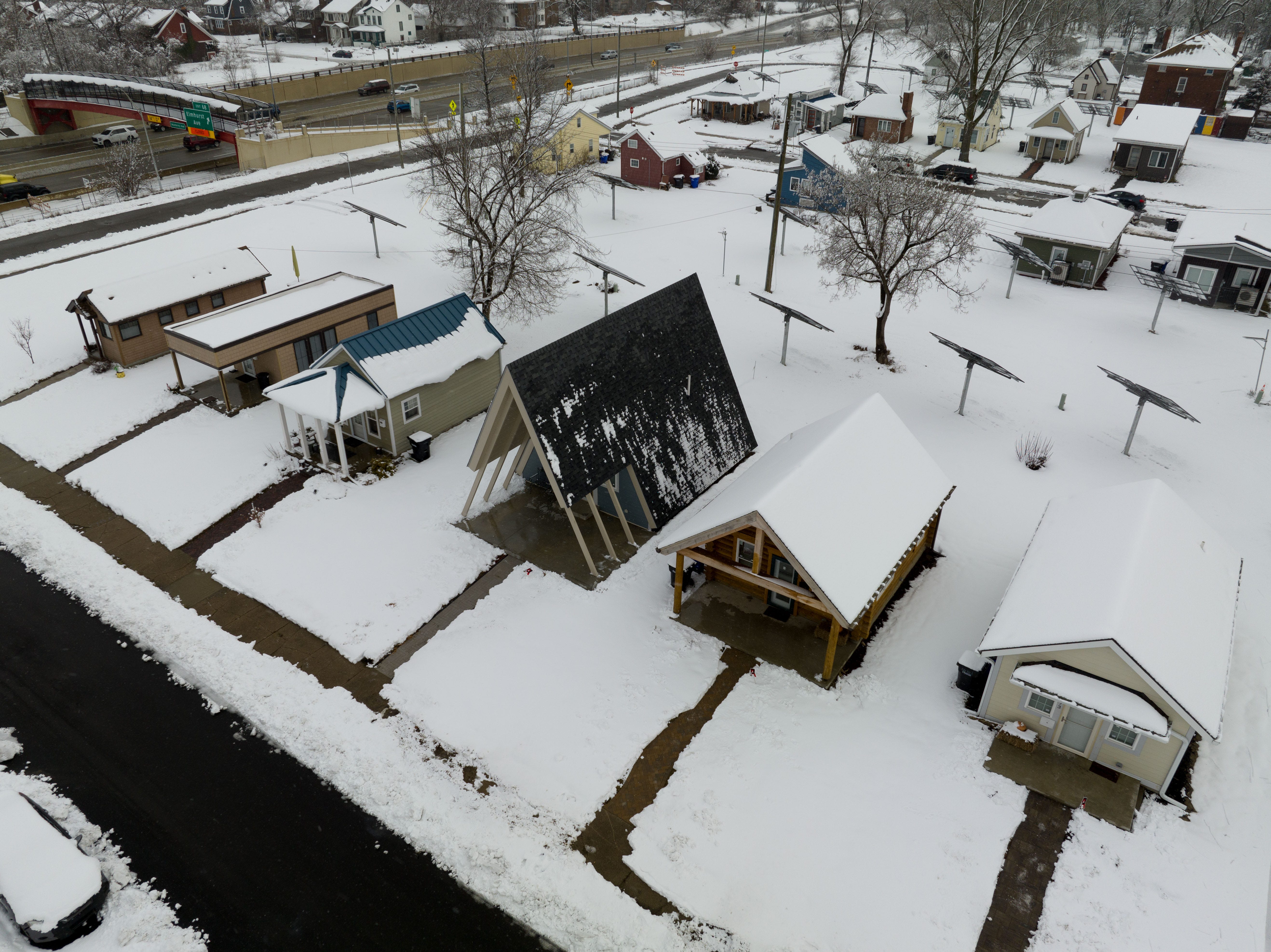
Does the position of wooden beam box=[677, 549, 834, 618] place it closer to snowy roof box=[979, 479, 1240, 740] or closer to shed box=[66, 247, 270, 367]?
snowy roof box=[979, 479, 1240, 740]

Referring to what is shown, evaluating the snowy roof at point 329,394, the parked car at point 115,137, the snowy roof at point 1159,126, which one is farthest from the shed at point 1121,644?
the parked car at point 115,137

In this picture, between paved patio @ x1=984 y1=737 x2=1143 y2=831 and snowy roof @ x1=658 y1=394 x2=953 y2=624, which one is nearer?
paved patio @ x1=984 y1=737 x2=1143 y2=831

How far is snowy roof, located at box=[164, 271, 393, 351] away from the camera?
2923 centimetres

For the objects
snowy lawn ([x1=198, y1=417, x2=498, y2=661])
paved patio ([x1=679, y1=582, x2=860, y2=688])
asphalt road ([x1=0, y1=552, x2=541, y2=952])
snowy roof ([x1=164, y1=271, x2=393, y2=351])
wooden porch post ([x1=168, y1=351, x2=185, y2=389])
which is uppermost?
snowy roof ([x1=164, y1=271, x2=393, y2=351])

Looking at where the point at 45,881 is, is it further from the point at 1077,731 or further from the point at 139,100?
the point at 139,100

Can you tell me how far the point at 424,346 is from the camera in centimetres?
2788

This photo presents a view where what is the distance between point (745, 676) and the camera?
65.2 ft

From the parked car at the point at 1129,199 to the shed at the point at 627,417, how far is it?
131 ft

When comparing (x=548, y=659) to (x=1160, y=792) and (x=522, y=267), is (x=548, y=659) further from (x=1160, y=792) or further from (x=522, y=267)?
(x=522, y=267)

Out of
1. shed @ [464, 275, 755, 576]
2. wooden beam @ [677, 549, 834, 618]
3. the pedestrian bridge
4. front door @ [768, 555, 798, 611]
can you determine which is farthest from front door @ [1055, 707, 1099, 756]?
the pedestrian bridge

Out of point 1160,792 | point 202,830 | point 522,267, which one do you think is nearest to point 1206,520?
point 1160,792

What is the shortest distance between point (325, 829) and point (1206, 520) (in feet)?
83.7

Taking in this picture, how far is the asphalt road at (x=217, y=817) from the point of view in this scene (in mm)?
14844

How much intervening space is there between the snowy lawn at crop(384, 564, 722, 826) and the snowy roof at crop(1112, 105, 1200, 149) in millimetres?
55686
